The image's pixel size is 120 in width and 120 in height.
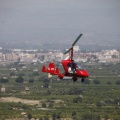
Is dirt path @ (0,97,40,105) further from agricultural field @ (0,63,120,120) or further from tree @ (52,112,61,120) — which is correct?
tree @ (52,112,61,120)

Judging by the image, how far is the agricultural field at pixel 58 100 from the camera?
185 ft

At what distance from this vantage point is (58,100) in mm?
69188

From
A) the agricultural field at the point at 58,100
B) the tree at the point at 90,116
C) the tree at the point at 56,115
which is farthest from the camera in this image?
the agricultural field at the point at 58,100

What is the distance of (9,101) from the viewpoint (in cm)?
6906

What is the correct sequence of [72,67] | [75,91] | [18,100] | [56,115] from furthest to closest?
[75,91], [18,100], [56,115], [72,67]

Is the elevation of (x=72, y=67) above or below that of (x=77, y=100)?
above

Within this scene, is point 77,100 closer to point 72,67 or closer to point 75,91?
point 75,91

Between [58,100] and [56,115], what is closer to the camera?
[56,115]

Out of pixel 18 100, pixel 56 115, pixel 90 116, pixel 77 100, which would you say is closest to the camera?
pixel 90 116

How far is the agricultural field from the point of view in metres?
56.4

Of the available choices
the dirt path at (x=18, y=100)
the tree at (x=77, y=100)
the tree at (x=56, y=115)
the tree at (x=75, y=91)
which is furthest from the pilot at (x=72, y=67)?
Answer: the tree at (x=75, y=91)

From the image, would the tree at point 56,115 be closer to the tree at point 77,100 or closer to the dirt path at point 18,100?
the dirt path at point 18,100

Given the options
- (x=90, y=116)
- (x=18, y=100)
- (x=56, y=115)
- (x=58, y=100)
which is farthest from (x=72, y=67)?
(x=18, y=100)

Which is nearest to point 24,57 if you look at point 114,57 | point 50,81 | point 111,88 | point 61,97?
point 114,57
